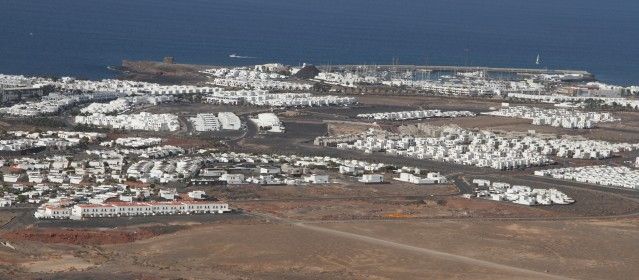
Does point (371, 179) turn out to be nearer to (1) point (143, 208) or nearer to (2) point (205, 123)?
(1) point (143, 208)

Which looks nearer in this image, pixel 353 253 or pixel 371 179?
pixel 353 253

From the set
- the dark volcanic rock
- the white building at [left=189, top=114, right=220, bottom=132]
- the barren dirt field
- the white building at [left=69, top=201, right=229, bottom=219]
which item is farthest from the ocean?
the barren dirt field

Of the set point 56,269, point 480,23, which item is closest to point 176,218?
point 56,269

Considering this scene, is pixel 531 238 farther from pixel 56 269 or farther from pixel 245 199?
pixel 56 269

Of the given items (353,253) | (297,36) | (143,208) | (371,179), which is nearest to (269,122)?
(371,179)

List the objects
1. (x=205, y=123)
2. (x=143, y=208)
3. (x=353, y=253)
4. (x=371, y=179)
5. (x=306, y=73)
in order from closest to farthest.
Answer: (x=353, y=253)
(x=143, y=208)
(x=371, y=179)
(x=205, y=123)
(x=306, y=73)
